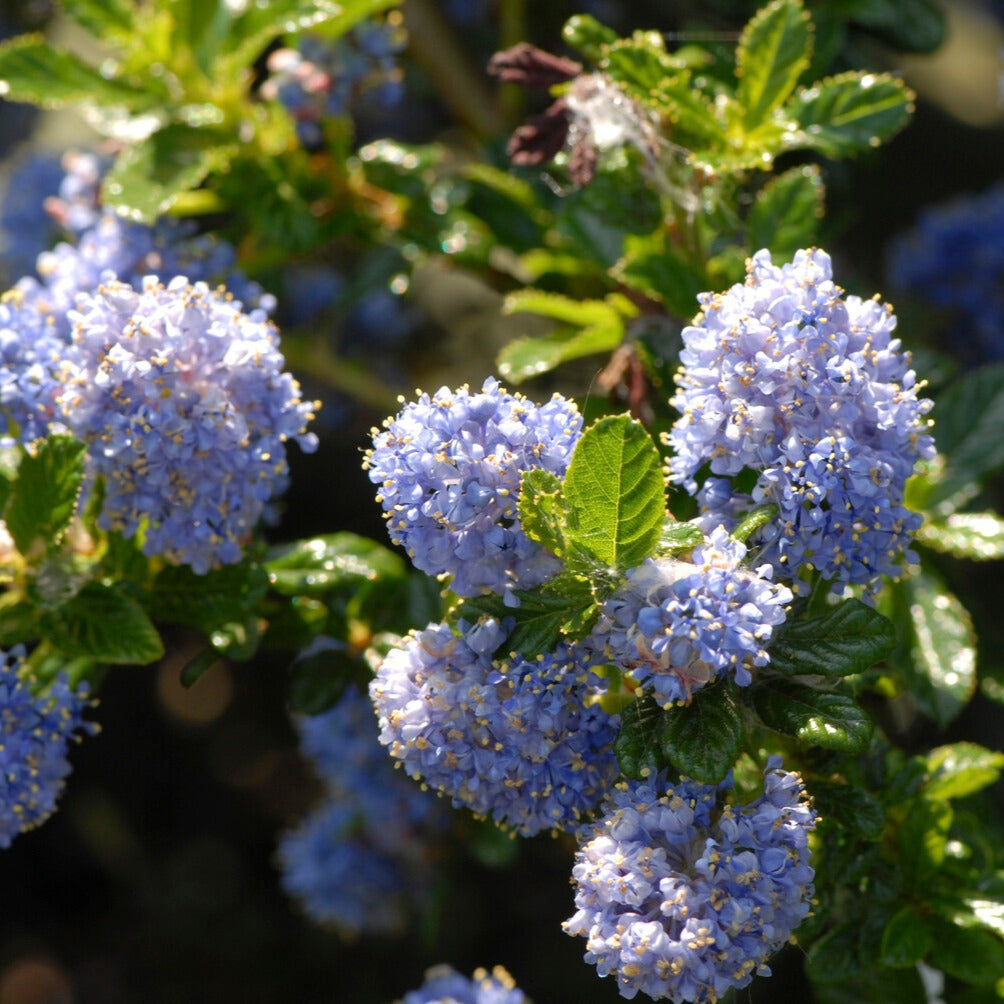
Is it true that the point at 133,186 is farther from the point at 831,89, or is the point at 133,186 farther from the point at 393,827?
the point at 393,827

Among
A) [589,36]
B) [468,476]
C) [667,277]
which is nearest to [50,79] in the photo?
[589,36]

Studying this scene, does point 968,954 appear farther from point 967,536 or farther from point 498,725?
point 498,725

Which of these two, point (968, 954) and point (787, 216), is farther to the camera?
point (787, 216)

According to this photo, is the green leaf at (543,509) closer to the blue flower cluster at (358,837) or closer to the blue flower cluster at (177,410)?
the blue flower cluster at (177,410)

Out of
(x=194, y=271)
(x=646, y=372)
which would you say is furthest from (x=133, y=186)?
(x=646, y=372)

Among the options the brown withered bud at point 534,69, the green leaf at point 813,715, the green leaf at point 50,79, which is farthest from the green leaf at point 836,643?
the green leaf at point 50,79
